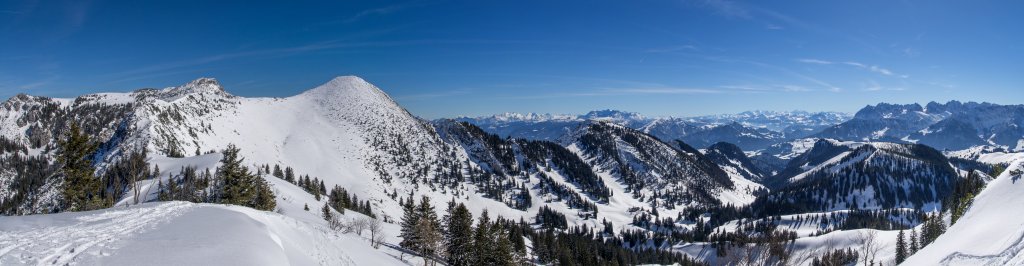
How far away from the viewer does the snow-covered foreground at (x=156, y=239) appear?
73.5ft

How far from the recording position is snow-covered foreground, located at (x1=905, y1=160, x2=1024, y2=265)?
30109 millimetres

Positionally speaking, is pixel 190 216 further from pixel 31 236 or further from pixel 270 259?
pixel 270 259

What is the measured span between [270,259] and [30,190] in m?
256

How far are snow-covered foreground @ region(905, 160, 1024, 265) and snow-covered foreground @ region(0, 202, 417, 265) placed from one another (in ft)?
141

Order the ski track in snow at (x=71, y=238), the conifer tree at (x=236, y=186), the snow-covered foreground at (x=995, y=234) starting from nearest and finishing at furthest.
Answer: the ski track in snow at (x=71, y=238)
the snow-covered foreground at (x=995, y=234)
the conifer tree at (x=236, y=186)

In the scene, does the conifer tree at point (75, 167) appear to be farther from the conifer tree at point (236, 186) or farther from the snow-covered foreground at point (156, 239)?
the snow-covered foreground at point (156, 239)

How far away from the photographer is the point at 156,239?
2592cm

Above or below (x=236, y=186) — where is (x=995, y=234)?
below

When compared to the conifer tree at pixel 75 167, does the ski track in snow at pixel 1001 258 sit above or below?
below

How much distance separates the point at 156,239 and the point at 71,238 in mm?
3956

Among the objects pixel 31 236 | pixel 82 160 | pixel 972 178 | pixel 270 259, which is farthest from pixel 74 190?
pixel 972 178

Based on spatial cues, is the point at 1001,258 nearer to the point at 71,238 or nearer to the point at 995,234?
the point at 995,234

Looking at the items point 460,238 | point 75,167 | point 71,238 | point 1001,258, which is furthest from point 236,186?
point 1001,258

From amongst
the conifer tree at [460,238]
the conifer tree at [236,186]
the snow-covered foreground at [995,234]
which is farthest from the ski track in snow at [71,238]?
the snow-covered foreground at [995,234]
